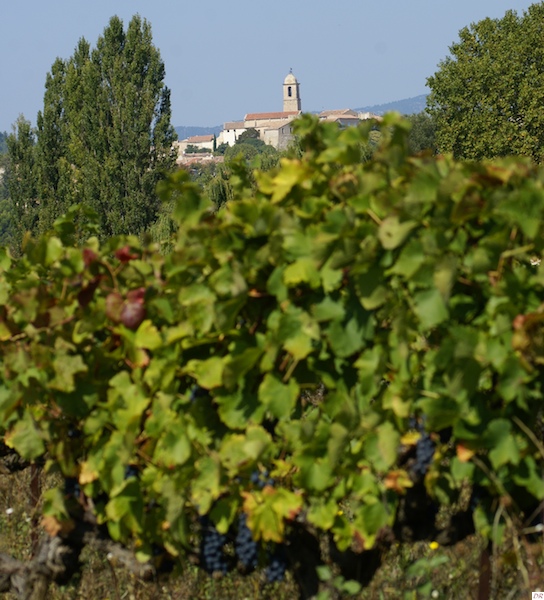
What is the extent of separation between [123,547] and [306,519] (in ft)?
2.22

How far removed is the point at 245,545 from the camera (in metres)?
2.74

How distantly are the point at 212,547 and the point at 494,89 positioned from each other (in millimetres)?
38538

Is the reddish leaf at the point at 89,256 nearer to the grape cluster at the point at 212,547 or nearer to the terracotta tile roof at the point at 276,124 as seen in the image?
the grape cluster at the point at 212,547

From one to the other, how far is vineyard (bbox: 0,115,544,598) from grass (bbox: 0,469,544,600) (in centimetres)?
13

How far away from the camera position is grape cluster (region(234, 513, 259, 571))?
272 cm

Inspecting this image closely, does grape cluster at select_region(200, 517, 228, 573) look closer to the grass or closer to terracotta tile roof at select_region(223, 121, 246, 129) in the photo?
the grass

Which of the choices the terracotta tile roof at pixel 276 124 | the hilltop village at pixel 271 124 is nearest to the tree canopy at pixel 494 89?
the hilltop village at pixel 271 124

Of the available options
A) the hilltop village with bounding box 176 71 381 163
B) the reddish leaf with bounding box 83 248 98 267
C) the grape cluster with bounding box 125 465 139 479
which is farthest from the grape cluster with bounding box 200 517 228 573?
the hilltop village with bounding box 176 71 381 163

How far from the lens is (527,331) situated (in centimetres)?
220

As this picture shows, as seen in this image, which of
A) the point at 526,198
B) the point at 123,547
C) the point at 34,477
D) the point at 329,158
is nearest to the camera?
the point at 526,198

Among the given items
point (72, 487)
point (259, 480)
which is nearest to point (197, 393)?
point (259, 480)

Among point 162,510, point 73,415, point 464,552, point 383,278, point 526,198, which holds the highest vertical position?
point 526,198

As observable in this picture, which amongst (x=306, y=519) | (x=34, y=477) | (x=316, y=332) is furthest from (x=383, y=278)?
(x=34, y=477)

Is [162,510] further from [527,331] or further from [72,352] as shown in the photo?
[527,331]
